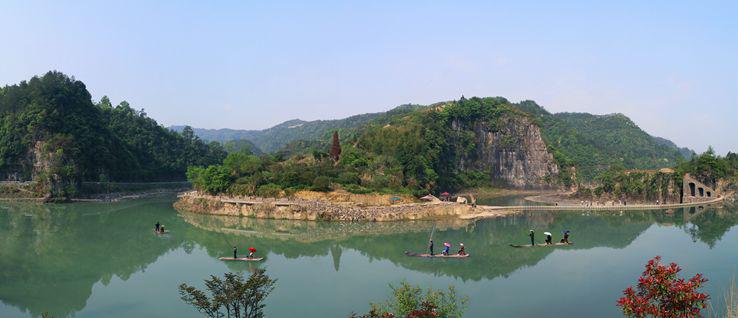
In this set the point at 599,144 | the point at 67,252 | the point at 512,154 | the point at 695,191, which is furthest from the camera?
the point at 599,144

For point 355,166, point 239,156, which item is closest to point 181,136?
point 239,156

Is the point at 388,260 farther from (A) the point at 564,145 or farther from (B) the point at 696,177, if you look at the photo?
(A) the point at 564,145

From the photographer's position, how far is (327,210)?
1711 inches

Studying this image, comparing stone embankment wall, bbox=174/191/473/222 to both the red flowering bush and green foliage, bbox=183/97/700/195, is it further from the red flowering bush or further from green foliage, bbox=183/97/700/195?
the red flowering bush

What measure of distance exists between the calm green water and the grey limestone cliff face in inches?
1767

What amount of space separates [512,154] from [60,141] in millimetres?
69030

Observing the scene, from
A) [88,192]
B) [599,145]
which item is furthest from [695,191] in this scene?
[88,192]

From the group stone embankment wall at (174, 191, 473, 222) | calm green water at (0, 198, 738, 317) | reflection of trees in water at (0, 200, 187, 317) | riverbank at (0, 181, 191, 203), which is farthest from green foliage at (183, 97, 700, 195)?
riverbank at (0, 181, 191, 203)

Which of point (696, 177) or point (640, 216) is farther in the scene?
point (696, 177)

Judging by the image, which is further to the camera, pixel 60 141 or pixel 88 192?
pixel 60 141

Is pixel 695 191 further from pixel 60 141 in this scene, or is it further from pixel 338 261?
pixel 60 141

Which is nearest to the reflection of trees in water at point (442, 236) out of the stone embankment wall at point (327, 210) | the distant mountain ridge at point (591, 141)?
the stone embankment wall at point (327, 210)

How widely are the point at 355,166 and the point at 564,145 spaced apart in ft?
221

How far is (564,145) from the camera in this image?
106 m
